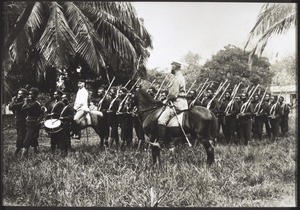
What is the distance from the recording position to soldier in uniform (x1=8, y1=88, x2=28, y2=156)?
7.66m

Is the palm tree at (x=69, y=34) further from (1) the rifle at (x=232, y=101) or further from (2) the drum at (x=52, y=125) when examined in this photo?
(1) the rifle at (x=232, y=101)

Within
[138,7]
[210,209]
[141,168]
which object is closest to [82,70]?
[138,7]

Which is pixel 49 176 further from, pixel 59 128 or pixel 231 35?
pixel 231 35

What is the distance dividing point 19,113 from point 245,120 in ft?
12.7

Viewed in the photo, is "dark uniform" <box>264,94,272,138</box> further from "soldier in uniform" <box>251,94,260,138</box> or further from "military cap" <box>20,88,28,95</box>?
"military cap" <box>20,88,28,95</box>

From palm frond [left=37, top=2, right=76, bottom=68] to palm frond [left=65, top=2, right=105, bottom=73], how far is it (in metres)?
0.12

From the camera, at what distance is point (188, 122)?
7.70m

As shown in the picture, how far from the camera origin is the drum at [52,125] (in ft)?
25.5

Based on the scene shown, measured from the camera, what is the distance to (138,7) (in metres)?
7.60

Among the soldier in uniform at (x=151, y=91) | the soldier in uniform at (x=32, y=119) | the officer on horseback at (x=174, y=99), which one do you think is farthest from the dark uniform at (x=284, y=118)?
the soldier in uniform at (x=32, y=119)

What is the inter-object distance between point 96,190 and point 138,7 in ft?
10.00

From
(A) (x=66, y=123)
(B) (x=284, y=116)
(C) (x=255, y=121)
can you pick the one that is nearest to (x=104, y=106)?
(A) (x=66, y=123)

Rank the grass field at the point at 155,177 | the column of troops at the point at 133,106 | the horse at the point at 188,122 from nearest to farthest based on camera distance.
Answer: the grass field at the point at 155,177 < the horse at the point at 188,122 < the column of troops at the point at 133,106

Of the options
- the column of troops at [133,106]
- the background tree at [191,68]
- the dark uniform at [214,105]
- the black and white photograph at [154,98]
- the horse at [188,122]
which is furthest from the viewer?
the dark uniform at [214,105]
